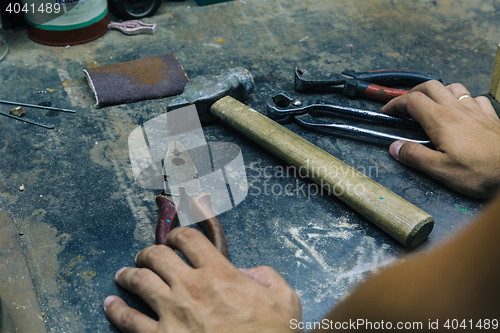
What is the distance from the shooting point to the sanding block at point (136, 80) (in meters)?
1.74

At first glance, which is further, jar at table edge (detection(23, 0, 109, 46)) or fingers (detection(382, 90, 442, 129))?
jar at table edge (detection(23, 0, 109, 46))

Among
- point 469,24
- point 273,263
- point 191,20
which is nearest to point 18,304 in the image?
point 273,263

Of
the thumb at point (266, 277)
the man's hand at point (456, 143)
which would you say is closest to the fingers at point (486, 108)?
the man's hand at point (456, 143)

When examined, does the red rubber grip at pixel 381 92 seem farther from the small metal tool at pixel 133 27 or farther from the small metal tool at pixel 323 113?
the small metal tool at pixel 133 27

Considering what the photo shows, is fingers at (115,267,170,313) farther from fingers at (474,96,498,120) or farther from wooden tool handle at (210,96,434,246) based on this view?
fingers at (474,96,498,120)

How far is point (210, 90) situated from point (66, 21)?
1.05m

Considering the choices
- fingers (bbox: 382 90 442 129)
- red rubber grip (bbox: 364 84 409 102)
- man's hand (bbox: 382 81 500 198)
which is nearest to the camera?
man's hand (bbox: 382 81 500 198)

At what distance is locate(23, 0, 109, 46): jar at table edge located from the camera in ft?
6.68

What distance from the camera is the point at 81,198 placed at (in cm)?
135

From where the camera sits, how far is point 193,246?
3.06 feet

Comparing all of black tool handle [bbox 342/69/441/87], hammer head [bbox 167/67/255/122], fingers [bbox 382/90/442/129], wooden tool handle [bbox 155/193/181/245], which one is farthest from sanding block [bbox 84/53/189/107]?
fingers [bbox 382/90/442/129]

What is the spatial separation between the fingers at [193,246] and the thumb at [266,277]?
0.10 metres

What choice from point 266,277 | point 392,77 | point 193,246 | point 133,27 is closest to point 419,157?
point 392,77

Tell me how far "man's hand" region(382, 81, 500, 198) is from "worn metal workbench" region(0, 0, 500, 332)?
69mm
